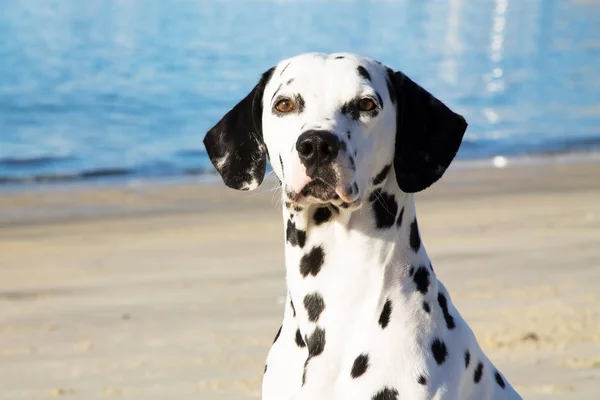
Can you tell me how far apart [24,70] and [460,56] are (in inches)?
523

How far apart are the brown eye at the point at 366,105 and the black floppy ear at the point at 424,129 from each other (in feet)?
0.51

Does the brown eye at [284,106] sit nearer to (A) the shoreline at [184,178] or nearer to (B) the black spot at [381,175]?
(B) the black spot at [381,175]

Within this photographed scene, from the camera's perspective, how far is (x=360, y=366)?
430cm

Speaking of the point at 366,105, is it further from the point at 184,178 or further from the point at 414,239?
the point at 184,178

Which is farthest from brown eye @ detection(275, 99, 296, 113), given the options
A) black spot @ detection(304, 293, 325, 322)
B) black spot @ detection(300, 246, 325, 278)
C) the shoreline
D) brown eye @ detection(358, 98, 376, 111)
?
the shoreline

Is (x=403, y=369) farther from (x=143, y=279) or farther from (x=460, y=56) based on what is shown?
(x=460, y=56)

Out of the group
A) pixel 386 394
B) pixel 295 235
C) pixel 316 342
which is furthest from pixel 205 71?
pixel 386 394

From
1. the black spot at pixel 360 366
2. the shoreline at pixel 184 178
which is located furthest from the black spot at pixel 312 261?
the shoreline at pixel 184 178

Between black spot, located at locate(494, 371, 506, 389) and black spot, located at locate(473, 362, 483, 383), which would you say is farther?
black spot, located at locate(494, 371, 506, 389)

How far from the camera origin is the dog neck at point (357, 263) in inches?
176

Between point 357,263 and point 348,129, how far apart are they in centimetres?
51

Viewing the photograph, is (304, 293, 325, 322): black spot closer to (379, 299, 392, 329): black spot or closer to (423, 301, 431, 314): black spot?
(379, 299, 392, 329): black spot

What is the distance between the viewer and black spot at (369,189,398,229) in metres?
4.53

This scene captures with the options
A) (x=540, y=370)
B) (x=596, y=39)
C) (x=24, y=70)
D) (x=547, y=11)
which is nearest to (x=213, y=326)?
(x=540, y=370)
